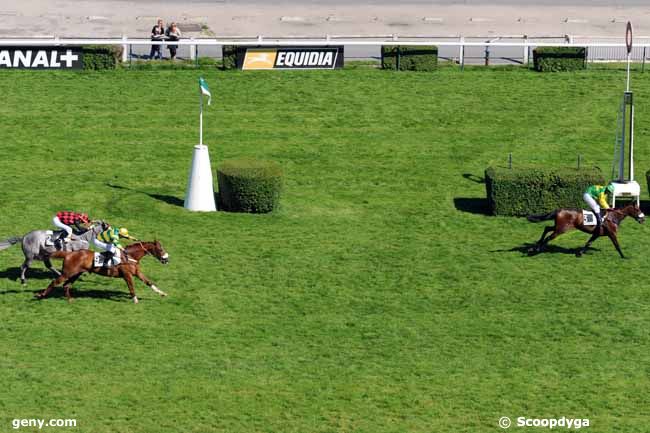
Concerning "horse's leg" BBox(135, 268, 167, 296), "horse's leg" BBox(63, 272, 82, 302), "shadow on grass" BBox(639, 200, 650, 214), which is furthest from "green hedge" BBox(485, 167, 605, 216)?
"horse's leg" BBox(63, 272, 82, 302)

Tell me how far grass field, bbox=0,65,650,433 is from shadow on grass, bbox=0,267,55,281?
66mm

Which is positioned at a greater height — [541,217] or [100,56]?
[100,56]

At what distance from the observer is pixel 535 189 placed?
3216 centimetres

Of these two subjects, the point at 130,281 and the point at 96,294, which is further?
the point at 96,294

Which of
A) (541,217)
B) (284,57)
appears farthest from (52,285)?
(284,57)

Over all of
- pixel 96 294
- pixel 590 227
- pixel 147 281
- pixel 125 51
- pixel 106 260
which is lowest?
pixel 96 294

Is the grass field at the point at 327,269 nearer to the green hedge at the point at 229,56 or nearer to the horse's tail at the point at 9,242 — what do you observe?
the green hedge at the point at 229,56

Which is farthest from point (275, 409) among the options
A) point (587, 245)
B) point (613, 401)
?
point (587, 245)

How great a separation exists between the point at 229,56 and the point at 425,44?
21.4 feet

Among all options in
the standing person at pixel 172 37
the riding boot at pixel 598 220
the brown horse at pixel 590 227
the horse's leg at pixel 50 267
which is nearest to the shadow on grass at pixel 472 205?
the brown horse at pixel 590 227

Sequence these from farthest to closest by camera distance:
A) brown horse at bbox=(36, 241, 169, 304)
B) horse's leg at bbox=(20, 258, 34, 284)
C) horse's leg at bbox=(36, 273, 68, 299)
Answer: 1. horse's leg at bbox=(20, 258, 34, 284)
2. horse's leg at bbox=(36, 273, 68, 299)
3. brown horse at bbox=(36, 241, 169, 304)

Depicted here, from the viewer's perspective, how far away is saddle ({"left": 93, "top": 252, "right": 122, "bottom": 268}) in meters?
25.8

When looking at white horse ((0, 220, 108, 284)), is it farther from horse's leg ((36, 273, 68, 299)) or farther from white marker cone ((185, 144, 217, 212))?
white marker cone ((185, 144, 217, 212))

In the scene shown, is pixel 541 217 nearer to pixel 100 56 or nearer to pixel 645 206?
pixel 645 206
